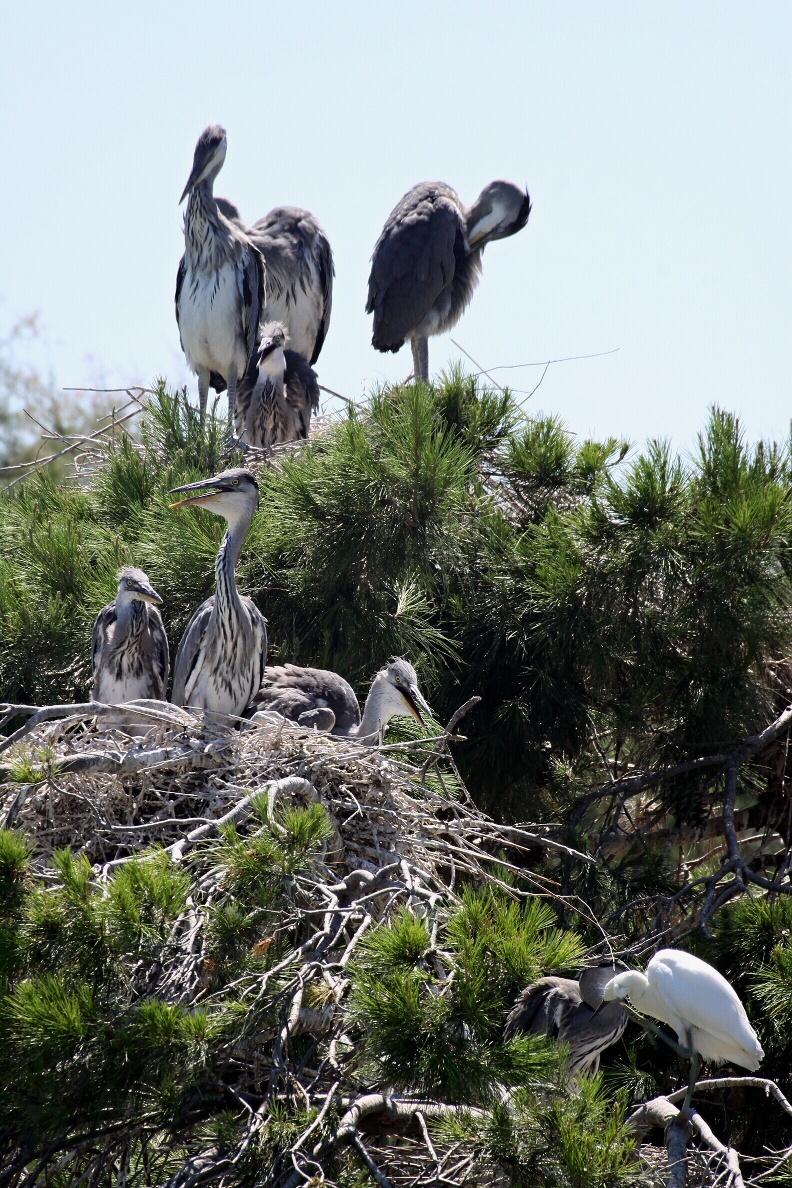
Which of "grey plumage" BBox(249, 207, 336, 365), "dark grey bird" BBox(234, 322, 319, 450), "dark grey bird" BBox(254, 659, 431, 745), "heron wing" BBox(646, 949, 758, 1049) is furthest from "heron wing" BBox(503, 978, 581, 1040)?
"grey plumage" BBox(249, 207, 336, 365)

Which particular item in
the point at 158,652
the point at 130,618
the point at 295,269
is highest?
the point at 295,269

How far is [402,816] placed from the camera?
140 inches

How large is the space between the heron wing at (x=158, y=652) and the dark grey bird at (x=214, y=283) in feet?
9.59

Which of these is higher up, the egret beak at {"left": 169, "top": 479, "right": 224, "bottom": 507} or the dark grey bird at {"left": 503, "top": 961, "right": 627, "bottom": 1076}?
the egret beak at {"left": 169, "top": 479, "right": 224, "bottom": 507}

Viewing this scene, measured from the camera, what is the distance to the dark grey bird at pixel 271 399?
7.09 meters

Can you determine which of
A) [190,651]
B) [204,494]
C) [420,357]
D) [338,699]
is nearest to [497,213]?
[420,357]

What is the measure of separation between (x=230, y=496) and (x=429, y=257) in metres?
3.60

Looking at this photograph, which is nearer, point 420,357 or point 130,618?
point 130,618

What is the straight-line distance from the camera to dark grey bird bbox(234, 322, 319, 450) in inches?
279

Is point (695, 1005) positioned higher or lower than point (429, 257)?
lower

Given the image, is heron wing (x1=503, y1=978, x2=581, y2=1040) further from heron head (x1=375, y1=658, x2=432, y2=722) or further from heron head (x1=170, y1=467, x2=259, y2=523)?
heron head (x1=170, y1=467, x2=259, y2=523)

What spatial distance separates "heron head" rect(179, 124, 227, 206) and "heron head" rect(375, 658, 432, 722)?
3.82 metres

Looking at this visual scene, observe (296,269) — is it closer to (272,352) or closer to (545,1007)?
(272,352)

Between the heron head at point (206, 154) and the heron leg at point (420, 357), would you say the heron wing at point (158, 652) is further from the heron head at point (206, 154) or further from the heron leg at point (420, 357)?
the heron leg at point (420, 357)
